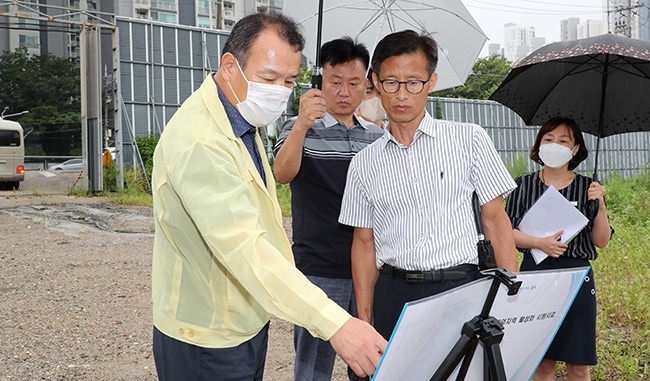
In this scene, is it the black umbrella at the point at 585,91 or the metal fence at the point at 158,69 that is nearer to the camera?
the black umbrella at the point at 585,91

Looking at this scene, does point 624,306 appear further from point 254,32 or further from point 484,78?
point 484,78

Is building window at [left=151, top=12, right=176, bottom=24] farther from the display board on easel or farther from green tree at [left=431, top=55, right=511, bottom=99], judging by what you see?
the display board on easel

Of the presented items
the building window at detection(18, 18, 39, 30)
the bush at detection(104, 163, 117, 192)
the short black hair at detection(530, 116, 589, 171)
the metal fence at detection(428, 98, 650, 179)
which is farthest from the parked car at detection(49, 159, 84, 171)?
the short black hair at detection(530, 116, 589, 171)

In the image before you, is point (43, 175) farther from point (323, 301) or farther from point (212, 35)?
point (323, 301)

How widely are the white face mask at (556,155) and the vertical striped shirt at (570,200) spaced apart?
0.11 m

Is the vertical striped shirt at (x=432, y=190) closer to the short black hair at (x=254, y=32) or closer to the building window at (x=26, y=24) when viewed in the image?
the short black hair at (x=254, y=32)

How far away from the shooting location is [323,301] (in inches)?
57.4

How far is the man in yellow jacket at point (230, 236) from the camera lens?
146 centimetres

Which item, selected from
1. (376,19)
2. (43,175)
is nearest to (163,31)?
(43,175)

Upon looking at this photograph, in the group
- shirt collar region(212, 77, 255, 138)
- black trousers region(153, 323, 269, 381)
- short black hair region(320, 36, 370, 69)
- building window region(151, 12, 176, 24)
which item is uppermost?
building window region(151, 12, 176, 24)

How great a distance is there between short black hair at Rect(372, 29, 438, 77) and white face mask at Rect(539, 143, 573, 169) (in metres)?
1.11

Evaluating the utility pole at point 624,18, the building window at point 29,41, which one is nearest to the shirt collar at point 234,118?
the utility pole at point 624,18

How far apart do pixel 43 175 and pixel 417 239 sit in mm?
26713

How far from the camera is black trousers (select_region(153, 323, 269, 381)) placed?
5.79 ft
